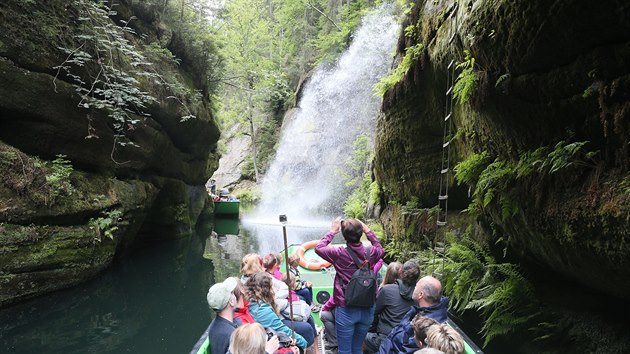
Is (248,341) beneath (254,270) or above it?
beneath

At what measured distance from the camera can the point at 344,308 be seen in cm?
430

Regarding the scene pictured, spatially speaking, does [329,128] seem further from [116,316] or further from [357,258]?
[357,258]

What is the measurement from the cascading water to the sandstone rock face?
62.9 ft

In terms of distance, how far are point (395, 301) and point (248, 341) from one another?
6.43 feet

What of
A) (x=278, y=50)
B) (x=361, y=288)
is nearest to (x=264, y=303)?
(x=361, y=288)

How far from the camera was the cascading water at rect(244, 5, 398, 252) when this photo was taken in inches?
1056

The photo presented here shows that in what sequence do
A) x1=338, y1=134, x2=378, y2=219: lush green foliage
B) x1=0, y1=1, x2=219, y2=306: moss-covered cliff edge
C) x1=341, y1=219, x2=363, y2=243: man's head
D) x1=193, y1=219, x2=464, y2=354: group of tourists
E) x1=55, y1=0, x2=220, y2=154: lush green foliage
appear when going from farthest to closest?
x1=338, y1=134, x2=378, y2=219: lush green foliage < x1=55, y1=0, x2=220, y2=154: lush green foliage < x1=0, y1=1, x2=219, y2=306: moss-covered cliff edge < x1=341, y1=219, x2=363, y2=243: man's head < x1=193, y1=219, x2=464, y2=354: group of tourists

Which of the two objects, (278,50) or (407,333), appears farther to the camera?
(278,50)

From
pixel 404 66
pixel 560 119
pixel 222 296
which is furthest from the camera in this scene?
pixel 404 66

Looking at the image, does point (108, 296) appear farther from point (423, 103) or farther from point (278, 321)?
point (423, 103)

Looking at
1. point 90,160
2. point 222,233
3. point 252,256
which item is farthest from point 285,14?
point 252,256

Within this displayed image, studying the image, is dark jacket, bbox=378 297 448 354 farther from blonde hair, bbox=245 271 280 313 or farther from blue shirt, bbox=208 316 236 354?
blue shirt, bbox=208 316 236 354

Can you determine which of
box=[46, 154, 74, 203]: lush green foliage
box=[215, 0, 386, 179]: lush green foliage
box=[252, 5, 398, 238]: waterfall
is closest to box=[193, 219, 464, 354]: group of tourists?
box=[46, 154, 74, 203]: lush green foliage

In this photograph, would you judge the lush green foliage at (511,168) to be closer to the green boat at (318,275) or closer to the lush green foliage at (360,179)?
the green boat at (318,275)
